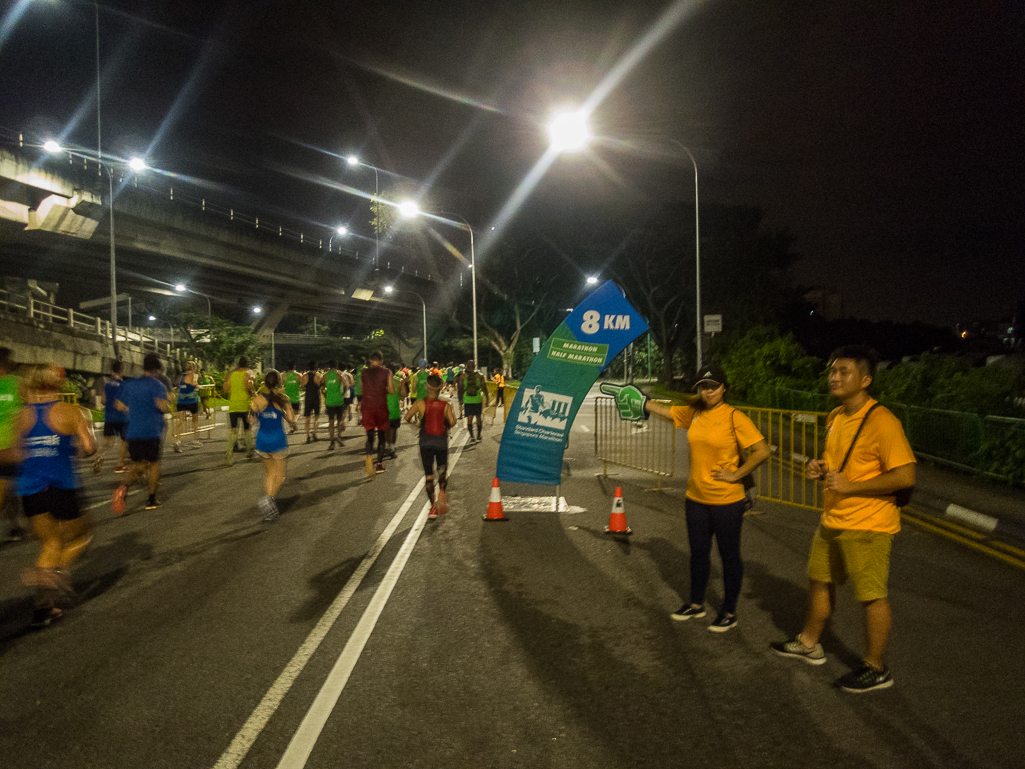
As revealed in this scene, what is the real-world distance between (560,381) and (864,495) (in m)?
4.68

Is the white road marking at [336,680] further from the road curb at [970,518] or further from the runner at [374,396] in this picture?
the road curb at [970,518]

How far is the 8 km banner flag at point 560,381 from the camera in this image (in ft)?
26.6

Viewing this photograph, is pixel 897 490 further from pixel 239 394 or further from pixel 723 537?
pixel 239 394

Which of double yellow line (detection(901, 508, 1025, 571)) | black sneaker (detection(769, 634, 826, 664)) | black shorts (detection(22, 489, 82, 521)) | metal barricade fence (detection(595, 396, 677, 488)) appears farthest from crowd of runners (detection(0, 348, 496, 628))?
double yellow line (detection(901, 508, 1025, 571))

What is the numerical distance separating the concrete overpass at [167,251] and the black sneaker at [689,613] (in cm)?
3215

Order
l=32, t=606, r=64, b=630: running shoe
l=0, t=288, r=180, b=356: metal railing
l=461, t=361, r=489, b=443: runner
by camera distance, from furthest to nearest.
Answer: l=0, t=288, r=180, b=356: metal railing, l=461, t=361, r=489, b=443: runner, l=32, t=606, r=64, b=630: running shoe

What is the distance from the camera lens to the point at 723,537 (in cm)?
498

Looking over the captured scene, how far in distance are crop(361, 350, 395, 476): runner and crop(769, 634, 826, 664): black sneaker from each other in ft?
25.8

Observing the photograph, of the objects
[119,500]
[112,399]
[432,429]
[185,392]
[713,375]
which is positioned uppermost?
[713,375]

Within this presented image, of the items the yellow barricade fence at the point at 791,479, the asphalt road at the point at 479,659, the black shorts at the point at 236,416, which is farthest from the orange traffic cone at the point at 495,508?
the black shorts at the point at 236,416

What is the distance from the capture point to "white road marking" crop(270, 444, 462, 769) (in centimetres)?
345

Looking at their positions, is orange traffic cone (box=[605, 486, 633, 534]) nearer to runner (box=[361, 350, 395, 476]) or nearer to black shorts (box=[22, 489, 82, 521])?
runner (box=[361, 350, 395, 476])

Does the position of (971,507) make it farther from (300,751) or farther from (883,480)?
(300,751)

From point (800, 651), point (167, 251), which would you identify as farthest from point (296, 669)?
point (167, 251)
